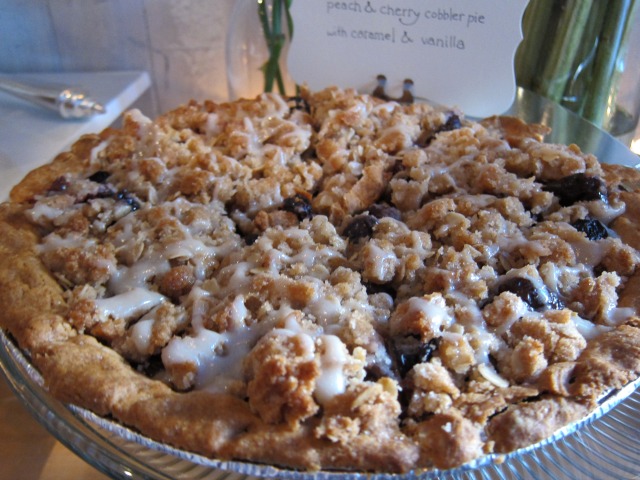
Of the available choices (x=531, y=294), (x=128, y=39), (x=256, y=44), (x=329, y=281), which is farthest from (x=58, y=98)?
(x=531, y=294)

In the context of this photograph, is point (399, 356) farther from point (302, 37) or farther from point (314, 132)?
point (302, 37)

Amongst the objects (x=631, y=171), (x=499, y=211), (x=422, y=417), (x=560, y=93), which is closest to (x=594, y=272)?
(x=499, y=211)

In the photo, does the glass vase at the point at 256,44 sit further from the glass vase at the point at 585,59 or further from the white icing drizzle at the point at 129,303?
the white icing drizzle at the point at 129,303

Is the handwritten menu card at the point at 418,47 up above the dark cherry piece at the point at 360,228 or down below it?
above

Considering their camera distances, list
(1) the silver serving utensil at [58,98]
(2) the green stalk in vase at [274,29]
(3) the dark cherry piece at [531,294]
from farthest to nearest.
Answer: (1) the silver serving utensil at [58,98] < (2) the green stalk in vase at [274,29] < (3) the dark cherry piece at [531,294]

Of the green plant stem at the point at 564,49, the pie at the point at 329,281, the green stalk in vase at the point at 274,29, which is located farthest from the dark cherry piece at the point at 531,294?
the green stalk in vase at the point at 274,29

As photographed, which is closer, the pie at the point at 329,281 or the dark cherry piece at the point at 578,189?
the pie at the point at 329,281

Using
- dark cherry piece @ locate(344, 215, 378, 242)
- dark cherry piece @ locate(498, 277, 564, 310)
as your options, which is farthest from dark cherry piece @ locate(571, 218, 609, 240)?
dark cherry piece @ locate(344, 215, 378, 242)

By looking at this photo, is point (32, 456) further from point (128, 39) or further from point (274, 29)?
point (128, 39)
